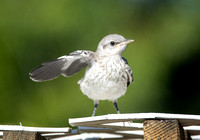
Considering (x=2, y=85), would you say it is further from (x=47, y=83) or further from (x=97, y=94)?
(x=97, y=94)

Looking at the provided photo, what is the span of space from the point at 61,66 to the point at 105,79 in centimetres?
83

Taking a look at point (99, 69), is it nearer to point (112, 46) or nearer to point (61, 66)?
point (112, 46)

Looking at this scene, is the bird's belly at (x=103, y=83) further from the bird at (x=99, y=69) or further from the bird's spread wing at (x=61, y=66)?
the bird's spread wing at (x=61, y=66)

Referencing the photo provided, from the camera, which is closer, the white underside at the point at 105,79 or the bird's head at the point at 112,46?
the white underside at the point at 105,79

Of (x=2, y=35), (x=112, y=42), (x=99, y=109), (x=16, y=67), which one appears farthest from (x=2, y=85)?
(x=112, y=42)

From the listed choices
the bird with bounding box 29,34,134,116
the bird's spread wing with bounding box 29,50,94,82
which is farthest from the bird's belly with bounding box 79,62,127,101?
the bird's spread wing with bounding box 29,50,94,82

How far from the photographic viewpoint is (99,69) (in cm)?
568

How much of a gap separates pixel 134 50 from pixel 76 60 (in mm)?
3334

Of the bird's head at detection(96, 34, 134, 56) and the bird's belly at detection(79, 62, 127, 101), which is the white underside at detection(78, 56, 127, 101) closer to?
the bird's belly at detection(79, 62, 127, 101)

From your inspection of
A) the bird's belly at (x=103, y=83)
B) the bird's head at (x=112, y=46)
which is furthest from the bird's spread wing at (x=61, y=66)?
the bird's belly at (x=103, y=83)

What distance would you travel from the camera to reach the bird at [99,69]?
223 inches

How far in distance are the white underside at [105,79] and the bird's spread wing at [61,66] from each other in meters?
0.20

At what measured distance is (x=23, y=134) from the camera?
15.1 feet

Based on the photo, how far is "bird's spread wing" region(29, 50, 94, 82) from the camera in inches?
234
